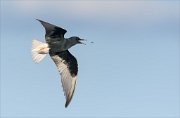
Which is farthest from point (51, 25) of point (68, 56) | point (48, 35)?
point (68, 56)

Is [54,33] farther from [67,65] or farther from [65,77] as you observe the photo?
[65,77]

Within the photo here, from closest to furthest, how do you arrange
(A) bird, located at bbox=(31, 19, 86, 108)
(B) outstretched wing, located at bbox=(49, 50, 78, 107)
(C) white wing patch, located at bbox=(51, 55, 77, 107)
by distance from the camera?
(A) bird, located at bbox=(31, 19, 86, 108) < (C) white wing patch, located at bbox=(51, 55, 77, 107) < (B) outstretched wing, located at bbox=(49, 50, 78, 107)

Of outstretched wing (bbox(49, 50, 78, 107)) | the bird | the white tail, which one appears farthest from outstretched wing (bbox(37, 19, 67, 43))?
outstretched wing (bbox(49, 50, 78, 107))

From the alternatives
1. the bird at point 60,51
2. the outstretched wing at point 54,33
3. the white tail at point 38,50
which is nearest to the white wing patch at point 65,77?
the bird at point 60,51

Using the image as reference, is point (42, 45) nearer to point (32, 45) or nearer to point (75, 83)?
point (32, 45)

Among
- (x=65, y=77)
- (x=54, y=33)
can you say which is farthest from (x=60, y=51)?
(x=65, y=77)

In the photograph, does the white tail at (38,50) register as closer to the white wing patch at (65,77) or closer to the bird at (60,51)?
the bird at (60,51)

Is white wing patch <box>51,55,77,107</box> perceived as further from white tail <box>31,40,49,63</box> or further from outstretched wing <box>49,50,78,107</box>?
white tail <box>31,40,49,63</box>
